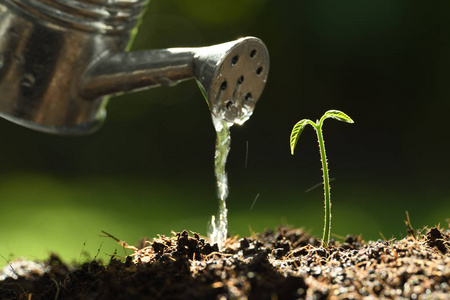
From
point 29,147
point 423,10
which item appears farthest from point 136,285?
point 423,10

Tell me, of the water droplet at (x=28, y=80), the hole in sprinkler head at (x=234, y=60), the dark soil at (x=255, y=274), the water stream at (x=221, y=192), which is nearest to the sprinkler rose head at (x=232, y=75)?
the hole in sprinkler head at (x=234, y=60)

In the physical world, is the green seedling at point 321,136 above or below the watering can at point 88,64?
below

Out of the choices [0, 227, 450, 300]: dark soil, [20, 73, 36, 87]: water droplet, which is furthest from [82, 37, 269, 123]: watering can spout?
[0, 227, 450, 300]: dark soil

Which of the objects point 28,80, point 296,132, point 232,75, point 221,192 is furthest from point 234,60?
point 28,80

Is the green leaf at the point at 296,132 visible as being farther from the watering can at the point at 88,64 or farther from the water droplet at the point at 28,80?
the water droplet at the point at 28,80

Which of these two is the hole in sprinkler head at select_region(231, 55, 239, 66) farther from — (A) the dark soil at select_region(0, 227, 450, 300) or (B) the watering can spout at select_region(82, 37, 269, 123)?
(A) the dark soil at select_region(0, 227, 450, 300)

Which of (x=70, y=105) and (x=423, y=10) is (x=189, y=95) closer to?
(x=423, y=10)

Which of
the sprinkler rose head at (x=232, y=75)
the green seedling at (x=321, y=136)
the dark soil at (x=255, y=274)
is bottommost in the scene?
the dark soil at (x=255, y=274)

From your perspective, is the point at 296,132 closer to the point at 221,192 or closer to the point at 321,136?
the point at 321,136
